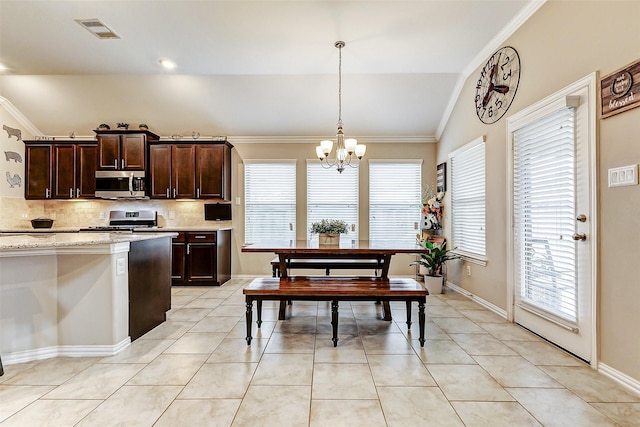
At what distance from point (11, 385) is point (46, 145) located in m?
4.71

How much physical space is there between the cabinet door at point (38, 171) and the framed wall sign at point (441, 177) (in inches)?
263

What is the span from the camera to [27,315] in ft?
7.88

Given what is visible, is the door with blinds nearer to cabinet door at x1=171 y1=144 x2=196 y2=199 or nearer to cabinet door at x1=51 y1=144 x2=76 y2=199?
cabinet door at x1=171 y1=144 x2=196 y2=199

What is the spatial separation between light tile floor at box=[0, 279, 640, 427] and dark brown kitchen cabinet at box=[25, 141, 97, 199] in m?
3.73

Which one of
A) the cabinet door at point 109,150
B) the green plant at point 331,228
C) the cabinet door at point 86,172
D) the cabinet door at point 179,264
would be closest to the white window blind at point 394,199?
the green plant at point 331,228

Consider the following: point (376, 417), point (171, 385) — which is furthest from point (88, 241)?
point (376, 417)

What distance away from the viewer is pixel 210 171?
16.9ft

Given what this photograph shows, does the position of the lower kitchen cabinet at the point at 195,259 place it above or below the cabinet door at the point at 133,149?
below

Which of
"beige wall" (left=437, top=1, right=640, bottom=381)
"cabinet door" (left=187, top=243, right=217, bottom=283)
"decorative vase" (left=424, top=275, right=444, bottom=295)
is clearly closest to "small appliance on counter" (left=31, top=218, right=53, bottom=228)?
"cabinet door" (left=187, top=243, right=217, bottom=283)

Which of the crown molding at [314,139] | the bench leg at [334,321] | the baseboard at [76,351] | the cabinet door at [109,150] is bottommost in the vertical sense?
the baseboard at [76,351]

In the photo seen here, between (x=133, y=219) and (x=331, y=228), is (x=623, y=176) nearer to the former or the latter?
(x=331, y=228)

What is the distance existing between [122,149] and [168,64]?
191 cm

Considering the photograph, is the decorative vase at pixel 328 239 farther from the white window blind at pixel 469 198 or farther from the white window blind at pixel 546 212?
the white window blind at pixel 469 198

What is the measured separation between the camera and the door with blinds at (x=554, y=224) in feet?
7.59
